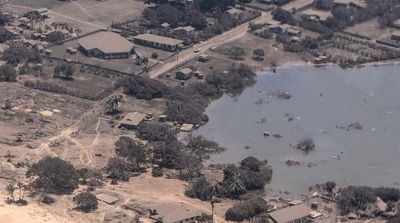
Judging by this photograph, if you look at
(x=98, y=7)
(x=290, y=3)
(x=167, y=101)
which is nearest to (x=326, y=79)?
(x=167, y=101)

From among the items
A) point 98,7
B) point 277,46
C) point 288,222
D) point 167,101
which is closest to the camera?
point 288,222

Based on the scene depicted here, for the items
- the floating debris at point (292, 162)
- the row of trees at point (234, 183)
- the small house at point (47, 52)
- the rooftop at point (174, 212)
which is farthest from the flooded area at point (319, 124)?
the small house at point (47, 52)

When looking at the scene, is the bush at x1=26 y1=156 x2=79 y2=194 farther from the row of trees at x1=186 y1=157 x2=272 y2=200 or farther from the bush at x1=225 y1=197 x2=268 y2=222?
the bush at x1=225 y1=197 x2=268 y2=222

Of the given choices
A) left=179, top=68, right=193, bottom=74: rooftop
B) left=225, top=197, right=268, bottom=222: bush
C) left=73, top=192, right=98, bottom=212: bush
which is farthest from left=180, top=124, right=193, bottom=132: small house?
left=73, top=192, right=98, bottom=212: bush

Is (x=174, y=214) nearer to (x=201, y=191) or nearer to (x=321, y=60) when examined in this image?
(x=201, y=191)

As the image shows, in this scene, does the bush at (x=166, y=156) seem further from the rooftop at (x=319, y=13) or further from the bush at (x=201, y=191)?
the rooftop at (x=319, y=13)

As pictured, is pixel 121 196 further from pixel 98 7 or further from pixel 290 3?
pixel 290 3

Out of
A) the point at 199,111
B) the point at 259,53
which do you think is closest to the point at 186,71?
the point at 199,111
